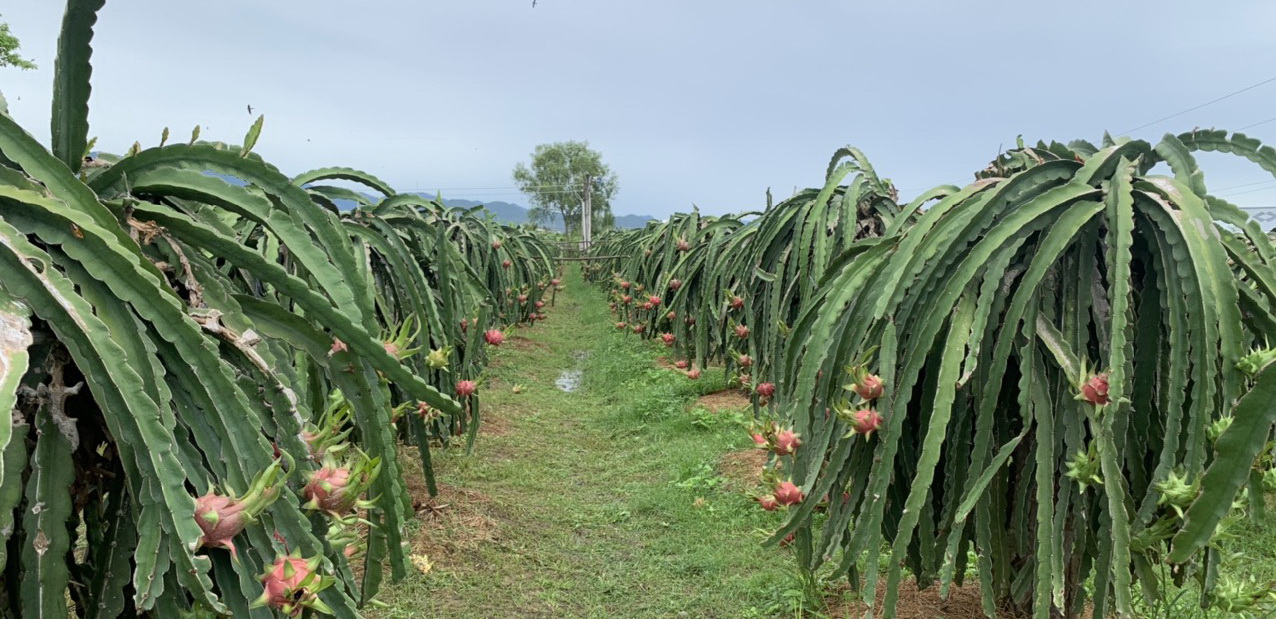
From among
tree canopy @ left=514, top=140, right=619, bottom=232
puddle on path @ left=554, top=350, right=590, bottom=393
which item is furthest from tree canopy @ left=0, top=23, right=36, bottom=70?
tree canopy @ left=514, top=140, right=619, bottom=232

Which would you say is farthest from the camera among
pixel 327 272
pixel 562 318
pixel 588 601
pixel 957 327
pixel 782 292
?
pixel 562 318

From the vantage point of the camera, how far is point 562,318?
14078mm

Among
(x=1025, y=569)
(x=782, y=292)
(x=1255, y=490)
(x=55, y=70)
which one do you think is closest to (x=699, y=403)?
(x=782, y=292)

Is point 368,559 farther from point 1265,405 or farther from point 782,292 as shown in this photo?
point 782,292

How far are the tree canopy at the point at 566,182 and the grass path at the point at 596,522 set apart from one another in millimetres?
36740

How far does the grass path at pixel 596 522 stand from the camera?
3.16 meters

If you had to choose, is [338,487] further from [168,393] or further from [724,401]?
[724,401]

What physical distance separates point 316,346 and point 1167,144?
201 centimetres

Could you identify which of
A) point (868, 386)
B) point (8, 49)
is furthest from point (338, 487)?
point (8, 49)

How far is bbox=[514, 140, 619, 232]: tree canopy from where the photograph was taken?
43094 mm

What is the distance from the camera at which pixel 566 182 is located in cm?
4372

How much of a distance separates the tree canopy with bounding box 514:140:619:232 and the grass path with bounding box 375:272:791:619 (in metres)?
36.7

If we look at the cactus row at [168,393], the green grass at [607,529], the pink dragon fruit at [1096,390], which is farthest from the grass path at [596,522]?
the cactus row at [168,393]

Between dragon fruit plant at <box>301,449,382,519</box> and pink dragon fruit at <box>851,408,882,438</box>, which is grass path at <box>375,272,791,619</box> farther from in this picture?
dragon fruit plant at <box>301,449,382,519</box>
